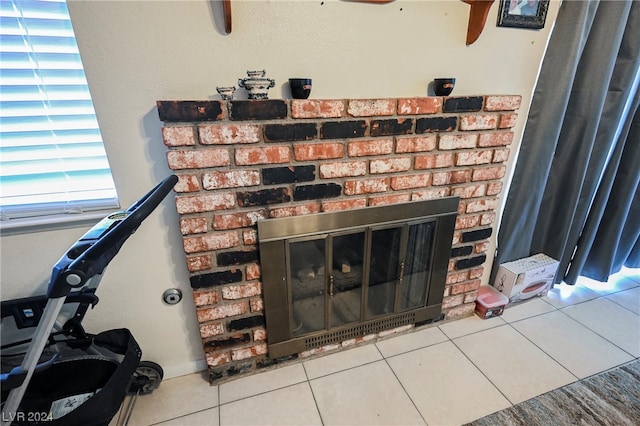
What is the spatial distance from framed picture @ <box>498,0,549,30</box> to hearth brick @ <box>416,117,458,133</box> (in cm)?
50

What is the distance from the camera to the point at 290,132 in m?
1.12

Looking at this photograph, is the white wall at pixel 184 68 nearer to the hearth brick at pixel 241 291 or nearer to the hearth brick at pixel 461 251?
the hearth brick at pixel 241 291

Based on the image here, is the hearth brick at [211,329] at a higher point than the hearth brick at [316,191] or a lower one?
lower

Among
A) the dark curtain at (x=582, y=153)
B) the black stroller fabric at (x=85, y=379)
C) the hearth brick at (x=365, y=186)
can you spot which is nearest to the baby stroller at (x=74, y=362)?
the black stroller fabric at (x=85, y=379)

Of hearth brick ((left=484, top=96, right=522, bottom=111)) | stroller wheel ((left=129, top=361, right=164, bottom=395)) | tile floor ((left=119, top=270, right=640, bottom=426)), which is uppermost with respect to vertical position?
hearth brick ((left=484, top=96, right=522, bottom=111))

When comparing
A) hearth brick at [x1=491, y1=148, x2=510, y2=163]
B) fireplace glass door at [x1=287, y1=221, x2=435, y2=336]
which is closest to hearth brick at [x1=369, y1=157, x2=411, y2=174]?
fireplace glass door at [x1=287, y1=221, x2=435, y2=336]

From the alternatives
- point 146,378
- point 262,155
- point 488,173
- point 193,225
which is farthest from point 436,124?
point 146,378

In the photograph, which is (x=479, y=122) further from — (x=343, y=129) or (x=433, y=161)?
(x=343, y=129)

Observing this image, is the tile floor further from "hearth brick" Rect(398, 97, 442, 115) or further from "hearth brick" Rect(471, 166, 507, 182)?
"hearth brick" Rect(398, 97, 442, 115)

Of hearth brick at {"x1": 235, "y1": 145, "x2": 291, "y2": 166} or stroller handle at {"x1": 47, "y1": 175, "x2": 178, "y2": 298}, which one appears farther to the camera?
hearth brick at {"x1": 235, "y1": 145, "x2": 291, "y2": 166}

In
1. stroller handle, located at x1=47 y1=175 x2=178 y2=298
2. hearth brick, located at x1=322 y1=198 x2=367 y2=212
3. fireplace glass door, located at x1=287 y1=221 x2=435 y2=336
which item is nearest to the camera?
stroller handle, located at x1=47 y1=175 x2=178 y2=298

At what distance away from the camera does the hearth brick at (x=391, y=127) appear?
1229 millimetres

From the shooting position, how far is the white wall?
989mm

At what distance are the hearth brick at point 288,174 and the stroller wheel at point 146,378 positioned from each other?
969 mm
